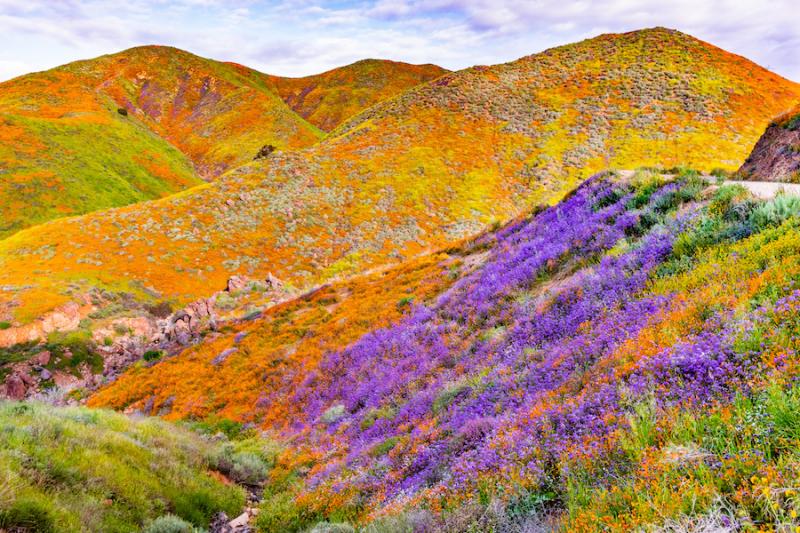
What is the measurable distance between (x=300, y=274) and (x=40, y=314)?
18.5m

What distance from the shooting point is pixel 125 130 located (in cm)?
9825

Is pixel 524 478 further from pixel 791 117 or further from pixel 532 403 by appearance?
pixel 791 117

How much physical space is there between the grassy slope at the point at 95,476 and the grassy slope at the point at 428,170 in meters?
25.7

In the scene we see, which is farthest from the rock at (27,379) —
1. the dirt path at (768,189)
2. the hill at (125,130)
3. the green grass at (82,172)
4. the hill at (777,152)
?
the hill at (125,130)

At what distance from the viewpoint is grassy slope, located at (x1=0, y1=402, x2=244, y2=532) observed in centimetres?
553

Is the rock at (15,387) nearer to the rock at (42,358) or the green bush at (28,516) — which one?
the rock at (42,358)

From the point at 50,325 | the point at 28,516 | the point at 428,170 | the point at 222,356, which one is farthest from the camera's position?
the point at 428,170

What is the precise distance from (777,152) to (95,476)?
20.7 metres

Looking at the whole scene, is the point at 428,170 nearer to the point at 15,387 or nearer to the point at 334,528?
the point at 15,387

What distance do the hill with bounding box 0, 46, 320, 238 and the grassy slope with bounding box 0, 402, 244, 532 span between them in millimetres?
67469

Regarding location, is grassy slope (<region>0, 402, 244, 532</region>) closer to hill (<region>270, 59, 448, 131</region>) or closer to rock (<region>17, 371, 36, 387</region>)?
rock (<region>17, 371, 36, 387</region>)

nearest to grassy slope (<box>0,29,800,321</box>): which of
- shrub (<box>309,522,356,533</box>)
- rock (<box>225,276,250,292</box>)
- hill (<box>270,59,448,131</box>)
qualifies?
rock (<box>225,276,250,292</box>)

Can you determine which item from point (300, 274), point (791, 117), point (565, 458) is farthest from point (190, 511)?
point (300, 274)

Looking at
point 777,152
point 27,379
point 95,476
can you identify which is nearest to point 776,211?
point 777,152
